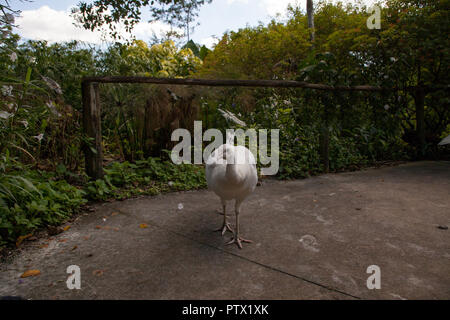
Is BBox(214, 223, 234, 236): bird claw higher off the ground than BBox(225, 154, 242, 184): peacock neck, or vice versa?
BBox(225, 154, 242, 184): peacock neck

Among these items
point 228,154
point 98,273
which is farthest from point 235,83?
point 98,273

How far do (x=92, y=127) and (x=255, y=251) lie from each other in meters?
2.64

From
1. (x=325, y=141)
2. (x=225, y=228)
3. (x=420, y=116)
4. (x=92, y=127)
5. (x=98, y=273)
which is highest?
(x=420, y=116)

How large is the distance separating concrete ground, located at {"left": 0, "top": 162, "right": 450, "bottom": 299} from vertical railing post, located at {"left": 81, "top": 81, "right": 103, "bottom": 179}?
0.58m

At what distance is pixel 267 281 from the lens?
1.96 meters

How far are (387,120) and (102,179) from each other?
17.7ft

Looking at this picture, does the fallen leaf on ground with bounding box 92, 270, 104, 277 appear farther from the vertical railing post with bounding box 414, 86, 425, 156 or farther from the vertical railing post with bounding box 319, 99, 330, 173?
the vertical railing post with bounding box 414, 86, 425, 156

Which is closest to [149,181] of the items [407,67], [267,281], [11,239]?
[11,239]

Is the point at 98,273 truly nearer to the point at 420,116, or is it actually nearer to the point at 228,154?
the point at 228,154

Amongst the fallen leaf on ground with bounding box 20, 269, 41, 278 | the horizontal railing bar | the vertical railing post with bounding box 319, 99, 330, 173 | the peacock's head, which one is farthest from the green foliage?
the vertical railing post with bounding box 319, 99, 330, 173

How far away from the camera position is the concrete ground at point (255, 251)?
6.15 ft

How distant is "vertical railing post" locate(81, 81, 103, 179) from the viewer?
3.61 m

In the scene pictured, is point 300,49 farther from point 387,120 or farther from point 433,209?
point 433,209

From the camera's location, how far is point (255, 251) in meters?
2.43
